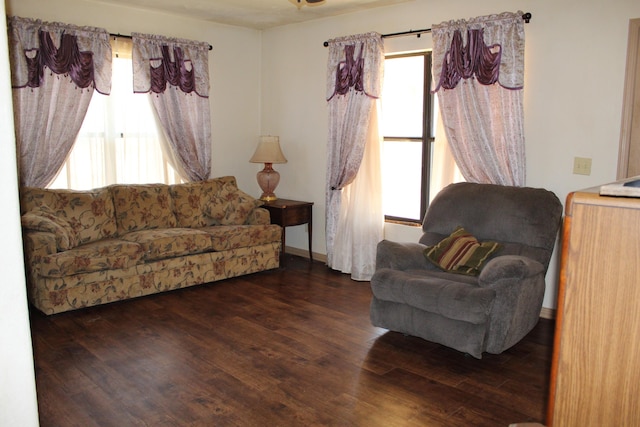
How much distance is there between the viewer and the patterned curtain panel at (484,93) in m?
4.13

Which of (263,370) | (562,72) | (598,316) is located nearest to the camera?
(598,316)

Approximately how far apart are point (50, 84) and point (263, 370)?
129 inches

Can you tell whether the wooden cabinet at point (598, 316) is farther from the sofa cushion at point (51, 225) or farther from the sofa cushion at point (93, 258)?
the sofa cushion at point (51, 225)

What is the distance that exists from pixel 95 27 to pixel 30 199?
1715 mm

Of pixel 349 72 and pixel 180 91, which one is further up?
pixel 349 72

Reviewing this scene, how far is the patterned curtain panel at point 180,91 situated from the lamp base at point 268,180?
24.6 inches

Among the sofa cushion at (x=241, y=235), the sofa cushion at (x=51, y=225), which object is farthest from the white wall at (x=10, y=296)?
the sofa cushion at (x=241, y=235)

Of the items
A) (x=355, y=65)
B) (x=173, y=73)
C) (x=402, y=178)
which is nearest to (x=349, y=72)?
(x=355, y=65)

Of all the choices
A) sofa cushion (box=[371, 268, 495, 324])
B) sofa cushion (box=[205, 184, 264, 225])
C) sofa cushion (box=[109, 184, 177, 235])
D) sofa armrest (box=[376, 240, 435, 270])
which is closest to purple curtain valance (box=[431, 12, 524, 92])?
sofa armrest (box=[376, 240, 435, 270])

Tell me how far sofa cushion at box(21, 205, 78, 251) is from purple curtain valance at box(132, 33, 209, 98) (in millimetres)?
1572

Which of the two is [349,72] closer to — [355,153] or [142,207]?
[355,153]

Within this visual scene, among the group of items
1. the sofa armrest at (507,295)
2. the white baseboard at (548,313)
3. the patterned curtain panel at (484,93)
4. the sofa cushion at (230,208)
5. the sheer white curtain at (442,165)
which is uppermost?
the patterned curtain panel at (484,93)

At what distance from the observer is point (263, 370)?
317 centimetres

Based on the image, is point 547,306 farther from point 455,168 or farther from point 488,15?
point 488,15
